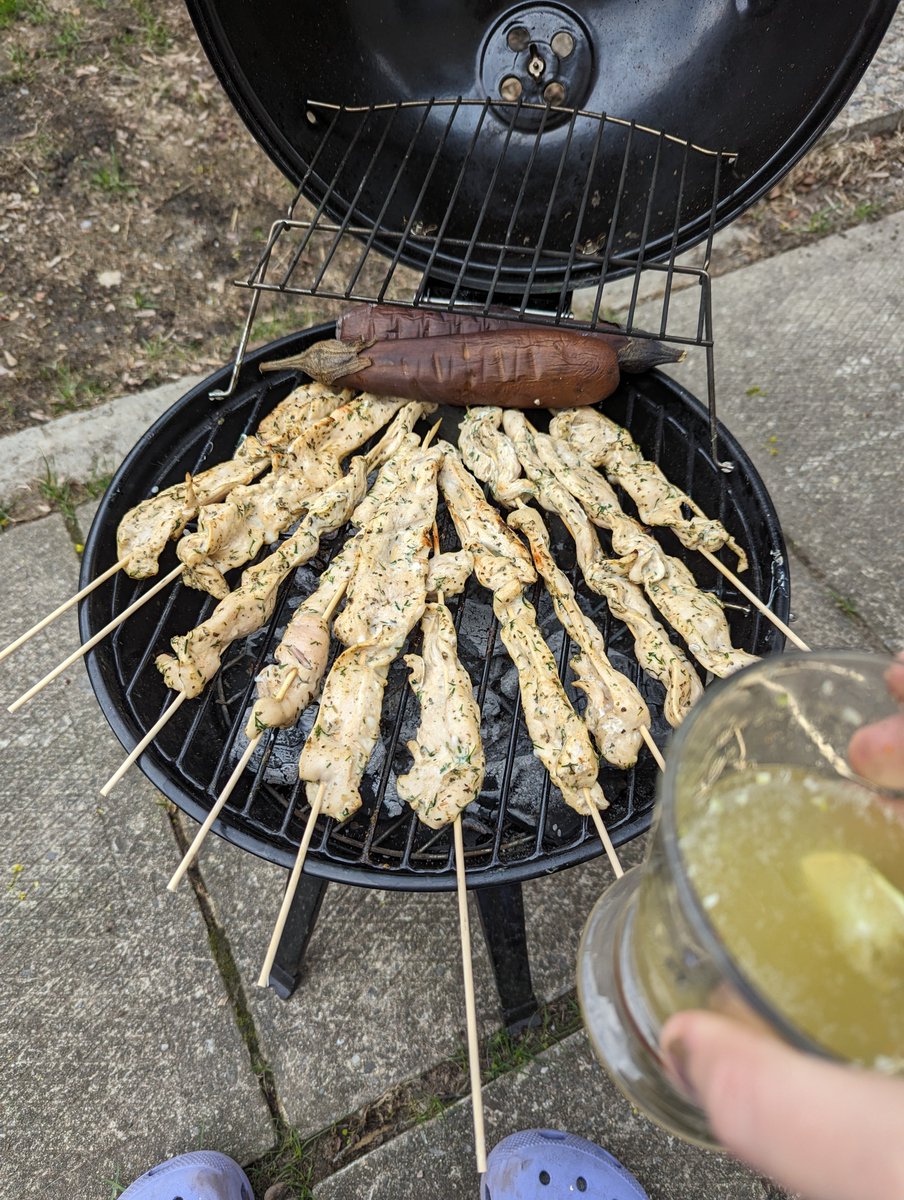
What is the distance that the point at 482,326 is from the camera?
119 inches

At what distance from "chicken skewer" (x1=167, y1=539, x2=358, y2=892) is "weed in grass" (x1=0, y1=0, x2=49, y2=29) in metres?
5.41

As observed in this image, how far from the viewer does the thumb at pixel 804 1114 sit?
0.92m

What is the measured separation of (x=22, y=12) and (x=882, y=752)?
23.1 feet

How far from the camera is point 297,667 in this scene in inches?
92.8

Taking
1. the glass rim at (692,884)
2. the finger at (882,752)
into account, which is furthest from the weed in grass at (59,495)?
the finger at (882,752)

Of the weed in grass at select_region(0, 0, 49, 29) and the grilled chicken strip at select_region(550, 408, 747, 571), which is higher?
the weed in grass at select_region(0, 0, 49, 29)

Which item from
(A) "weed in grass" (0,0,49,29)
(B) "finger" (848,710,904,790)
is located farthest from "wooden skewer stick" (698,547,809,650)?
(A) "weed in grass" (0,0,49,29)

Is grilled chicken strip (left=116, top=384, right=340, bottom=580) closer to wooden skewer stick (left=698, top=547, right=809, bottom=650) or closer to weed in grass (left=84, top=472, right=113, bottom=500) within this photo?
weed in grass (left=84, top=472, right=113, bottom=500)

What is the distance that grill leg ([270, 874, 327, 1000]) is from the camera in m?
2.65

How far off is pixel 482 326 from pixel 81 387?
102 inches

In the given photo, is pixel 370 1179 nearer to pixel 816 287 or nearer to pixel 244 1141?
pixel 244 1141

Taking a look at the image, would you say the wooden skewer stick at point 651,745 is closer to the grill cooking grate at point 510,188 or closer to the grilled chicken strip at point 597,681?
the grilled chicken strip at point 597,681

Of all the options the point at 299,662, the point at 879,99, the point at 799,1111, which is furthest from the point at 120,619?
the point at 879,99

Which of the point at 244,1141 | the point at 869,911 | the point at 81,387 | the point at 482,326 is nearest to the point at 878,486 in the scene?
the point at 482,326
